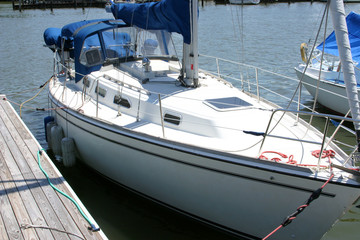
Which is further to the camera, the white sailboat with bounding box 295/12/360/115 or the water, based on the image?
the white sailboat with bounding box 295/12/360/115

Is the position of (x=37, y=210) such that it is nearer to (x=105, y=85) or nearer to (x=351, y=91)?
(x=105, y=85)

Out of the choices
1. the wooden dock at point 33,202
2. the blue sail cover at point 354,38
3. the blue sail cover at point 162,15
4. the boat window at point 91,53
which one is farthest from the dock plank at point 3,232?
the blue sail cover at point 354,38

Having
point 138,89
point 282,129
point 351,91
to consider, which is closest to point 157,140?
point 138,89

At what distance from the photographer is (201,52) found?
73.0ft

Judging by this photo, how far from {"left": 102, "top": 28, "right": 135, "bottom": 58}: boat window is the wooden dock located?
9.59ft

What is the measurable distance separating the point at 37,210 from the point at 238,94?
4415 mm

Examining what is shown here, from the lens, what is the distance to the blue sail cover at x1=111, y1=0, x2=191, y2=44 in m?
6.96

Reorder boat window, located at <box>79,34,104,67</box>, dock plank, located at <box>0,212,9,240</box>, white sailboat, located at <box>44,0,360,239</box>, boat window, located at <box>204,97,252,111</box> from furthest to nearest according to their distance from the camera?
boat window, located at <box>79,34,104,67</box>
boat window, located at <box>204,97,252,111</box>
white sailboat, located at <box>44,0,360,239</box>
dock plank, located at <box>0,212,9,240</box>

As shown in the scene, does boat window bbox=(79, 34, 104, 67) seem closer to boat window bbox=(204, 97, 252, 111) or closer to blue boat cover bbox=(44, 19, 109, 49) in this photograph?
blue boat cover bbox=(44, 19, 109, 49)

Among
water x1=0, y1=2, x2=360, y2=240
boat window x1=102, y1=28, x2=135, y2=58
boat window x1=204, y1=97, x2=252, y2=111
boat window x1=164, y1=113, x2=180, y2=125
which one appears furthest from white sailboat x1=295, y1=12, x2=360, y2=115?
boat window x1=164, y1=113, x2=180, y2=125

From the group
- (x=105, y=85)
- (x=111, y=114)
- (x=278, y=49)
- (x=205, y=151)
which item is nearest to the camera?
(x=205, y=151)

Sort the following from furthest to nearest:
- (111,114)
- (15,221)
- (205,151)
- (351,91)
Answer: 1. (111,114)
2. (205,151)
3. (15,221)
4. (351,91)

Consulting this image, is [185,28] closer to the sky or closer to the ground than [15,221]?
closer to the sky

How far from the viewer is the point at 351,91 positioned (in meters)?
4.80
